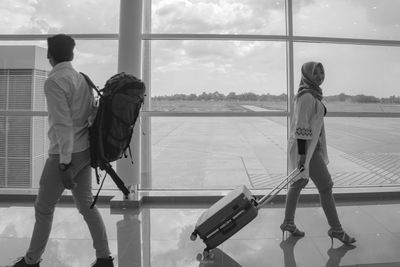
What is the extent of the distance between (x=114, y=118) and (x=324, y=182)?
6.19 feet

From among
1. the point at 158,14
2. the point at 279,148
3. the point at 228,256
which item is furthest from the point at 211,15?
the point at 228,256

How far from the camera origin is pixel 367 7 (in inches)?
204

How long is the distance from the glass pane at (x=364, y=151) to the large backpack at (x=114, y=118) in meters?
3.49

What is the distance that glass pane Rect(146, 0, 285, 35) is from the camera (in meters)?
4.97

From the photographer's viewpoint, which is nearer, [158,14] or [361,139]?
[158,14]

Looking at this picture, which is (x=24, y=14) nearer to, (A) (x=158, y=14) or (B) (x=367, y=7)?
(A) (x=158, y=14)

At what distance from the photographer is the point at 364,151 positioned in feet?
18.0

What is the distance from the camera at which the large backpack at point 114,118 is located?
2453 millimetres

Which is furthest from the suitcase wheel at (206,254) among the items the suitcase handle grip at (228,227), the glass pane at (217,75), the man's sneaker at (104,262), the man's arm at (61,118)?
the glass pane at (217,75)

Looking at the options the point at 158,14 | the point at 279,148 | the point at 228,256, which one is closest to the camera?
the point at 228,256

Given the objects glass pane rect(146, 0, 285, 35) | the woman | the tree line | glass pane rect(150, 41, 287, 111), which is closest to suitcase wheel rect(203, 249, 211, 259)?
the woman

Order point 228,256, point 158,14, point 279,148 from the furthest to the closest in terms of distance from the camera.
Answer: point 279,148
point 158,14
point 228,256

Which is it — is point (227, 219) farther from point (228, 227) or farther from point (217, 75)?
point (217, 75)

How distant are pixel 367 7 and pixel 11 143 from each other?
534 cm
